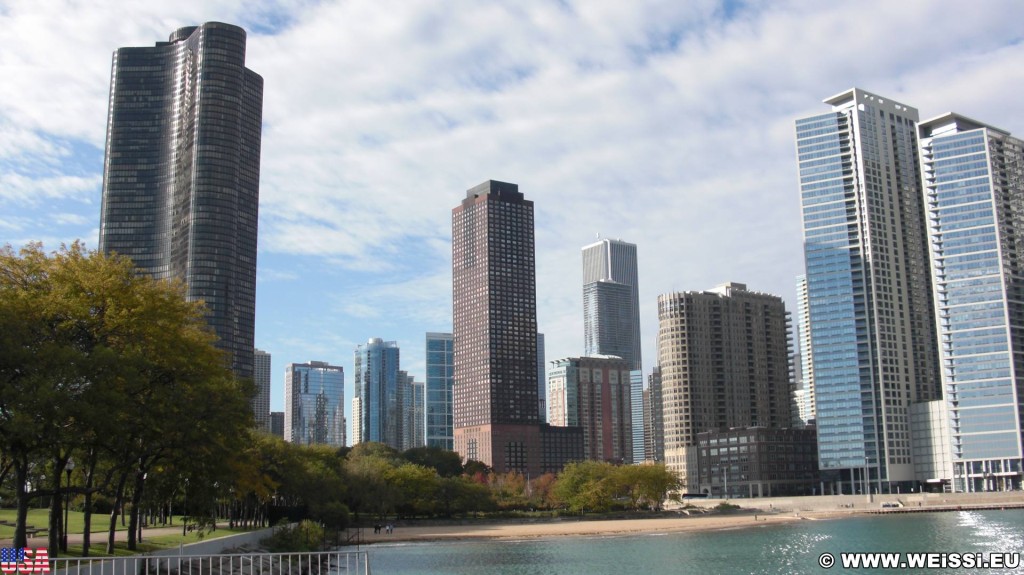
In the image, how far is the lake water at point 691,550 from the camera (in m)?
79.6

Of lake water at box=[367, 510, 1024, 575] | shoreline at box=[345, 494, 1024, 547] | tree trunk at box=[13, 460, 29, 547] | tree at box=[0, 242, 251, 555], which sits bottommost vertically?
shoreline at box=[345, 494, 1024, 547]

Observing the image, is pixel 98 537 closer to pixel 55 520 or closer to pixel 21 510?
pixel 55 520

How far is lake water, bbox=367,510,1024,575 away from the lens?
79625mm

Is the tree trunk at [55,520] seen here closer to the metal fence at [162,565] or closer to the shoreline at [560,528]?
the metal fence at [162,565]

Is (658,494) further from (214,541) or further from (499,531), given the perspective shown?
(214,541)

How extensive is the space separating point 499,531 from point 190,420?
9064 centimetres

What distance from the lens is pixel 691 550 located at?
329ft

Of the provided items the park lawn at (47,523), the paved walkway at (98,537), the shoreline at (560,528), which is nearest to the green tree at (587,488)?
the shoreline at (560,528)

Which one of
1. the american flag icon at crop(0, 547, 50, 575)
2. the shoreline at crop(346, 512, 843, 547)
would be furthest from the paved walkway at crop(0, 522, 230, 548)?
the shoreline at crop(346, 512, 843, 547)

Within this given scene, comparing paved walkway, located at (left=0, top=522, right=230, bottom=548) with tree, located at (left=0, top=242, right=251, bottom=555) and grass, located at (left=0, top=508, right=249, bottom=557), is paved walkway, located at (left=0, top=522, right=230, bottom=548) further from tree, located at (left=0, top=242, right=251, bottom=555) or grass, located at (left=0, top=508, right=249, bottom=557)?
tree, located at (left=0, top=242, right=251, bottom=555)

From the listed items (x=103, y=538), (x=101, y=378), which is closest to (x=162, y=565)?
(x=101, y=378)

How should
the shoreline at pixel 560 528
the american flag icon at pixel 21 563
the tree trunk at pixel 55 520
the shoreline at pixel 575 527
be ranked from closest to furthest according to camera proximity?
the american flag icon at pixel 21 563 < the tree trunk at pixel 55 520 < the shoreline at pixel 560 528 < the shoreline at pixel 575 527

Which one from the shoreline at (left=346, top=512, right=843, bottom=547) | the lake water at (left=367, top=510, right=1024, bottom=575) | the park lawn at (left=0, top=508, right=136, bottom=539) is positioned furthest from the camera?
the shoreline at (left=346, top=512, right=843, bottom=547)

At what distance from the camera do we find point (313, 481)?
119 meters
